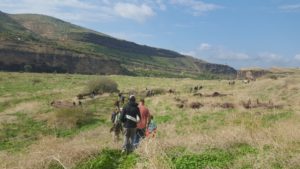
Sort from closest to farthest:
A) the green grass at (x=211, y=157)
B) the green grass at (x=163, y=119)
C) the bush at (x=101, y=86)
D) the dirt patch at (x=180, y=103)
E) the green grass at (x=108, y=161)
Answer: the green grass at (x=211, y=157)
the green grass at (x=108, y=161)
the green grass at (x=163, y=119)
the dirt patch at (x=180, y=103)
the bush at (x=101, y=86)

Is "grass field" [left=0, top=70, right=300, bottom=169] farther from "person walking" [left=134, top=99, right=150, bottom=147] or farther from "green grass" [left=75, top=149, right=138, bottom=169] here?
"person walking" [left=134, top=99, right=150, bottom=147]

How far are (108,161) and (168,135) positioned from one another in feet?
25.0

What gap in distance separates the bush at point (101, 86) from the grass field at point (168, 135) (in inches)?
189

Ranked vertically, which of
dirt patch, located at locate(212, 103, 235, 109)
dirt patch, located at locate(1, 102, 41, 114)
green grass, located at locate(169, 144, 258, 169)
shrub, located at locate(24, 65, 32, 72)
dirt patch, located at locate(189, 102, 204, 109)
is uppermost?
shrub, located at locate(24, 65, 32, 72)

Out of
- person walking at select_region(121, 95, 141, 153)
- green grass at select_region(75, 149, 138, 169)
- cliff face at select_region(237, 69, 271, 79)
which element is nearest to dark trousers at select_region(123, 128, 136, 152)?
person walking at select_region(121, 95, 141, 153)

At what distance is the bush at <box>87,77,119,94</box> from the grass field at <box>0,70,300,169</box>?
15.7 ft

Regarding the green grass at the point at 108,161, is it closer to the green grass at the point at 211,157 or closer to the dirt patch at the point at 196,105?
the green grass at the point at 211,157

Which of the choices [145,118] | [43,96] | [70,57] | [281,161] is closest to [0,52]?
[70,57]

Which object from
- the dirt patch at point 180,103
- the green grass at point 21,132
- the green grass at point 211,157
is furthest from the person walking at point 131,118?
the dirt patch at point 180,103

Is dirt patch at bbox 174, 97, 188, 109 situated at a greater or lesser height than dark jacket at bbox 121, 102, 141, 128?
lesser

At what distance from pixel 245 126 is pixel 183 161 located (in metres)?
5.72

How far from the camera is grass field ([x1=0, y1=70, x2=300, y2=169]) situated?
39.3ft

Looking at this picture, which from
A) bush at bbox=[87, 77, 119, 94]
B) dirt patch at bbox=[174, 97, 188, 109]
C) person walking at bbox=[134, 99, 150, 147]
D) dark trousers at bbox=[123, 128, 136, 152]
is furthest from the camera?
bush at bbox=[87, 77, 119, 94]

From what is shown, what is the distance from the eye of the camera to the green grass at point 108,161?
43.0 feet
